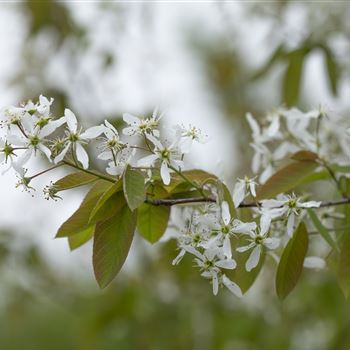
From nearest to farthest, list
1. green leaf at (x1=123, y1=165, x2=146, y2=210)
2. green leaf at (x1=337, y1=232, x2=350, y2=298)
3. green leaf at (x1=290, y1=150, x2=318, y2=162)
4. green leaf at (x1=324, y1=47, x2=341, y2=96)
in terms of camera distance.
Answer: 1. green leaf at (x1=123, y1=165, x2=146, y2=210)
2. green leaf at (x1=337, y1=232, x2=350, y2=298)
3. green leaf at (x1=290, y1=150, x2=318, y2=162)
4. green leaf at (x1=324, y1=47, x2=341, y2=96)

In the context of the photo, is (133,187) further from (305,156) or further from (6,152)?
(305,156)

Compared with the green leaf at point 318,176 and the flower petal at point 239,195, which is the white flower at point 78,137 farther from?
the green leaf at point 318,176

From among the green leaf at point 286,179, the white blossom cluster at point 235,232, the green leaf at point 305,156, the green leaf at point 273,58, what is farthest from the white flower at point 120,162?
the green leaf at point 273,58

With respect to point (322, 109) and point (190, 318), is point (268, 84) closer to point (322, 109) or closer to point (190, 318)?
point (190, 318)

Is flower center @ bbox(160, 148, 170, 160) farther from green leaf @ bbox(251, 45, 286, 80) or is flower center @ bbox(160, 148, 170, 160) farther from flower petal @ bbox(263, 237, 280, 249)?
green leaf @ bbox(251, 45, 286, 80)

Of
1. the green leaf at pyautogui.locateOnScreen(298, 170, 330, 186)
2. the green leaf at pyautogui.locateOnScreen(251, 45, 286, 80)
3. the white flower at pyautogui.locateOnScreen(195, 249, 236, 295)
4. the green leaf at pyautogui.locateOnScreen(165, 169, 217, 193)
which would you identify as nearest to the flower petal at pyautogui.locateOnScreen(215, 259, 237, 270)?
the white flower at pyautogui.locateOnScreen(195, 249, 236, 295)

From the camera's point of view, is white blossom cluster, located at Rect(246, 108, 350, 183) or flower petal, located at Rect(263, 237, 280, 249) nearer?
flower petal, located at Rect(263, 237, 280, 249)

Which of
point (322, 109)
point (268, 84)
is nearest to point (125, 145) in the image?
point (322, 109)
